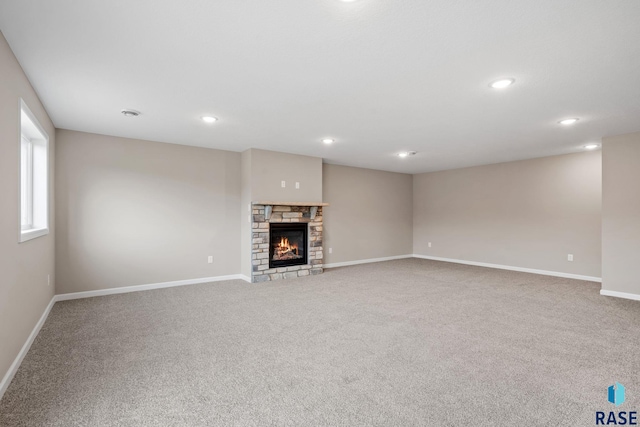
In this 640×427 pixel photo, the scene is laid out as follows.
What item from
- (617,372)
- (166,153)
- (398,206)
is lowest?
(617,372)

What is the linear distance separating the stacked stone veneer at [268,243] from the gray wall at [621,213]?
14.6 ft

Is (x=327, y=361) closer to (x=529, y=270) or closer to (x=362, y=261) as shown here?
(x=362, y=261)

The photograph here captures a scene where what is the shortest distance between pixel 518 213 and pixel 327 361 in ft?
19.0

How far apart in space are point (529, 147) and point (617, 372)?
3934 mm

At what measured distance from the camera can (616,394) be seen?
204cm

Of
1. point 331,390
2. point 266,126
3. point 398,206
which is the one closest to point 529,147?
point 398,206

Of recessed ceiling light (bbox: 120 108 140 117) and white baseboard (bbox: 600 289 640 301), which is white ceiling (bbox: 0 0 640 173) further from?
white baseboard (bbox: 600 289 640 301)

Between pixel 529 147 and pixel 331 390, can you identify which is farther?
pixel 529 147

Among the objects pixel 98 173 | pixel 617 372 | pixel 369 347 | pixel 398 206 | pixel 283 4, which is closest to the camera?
pixel 283 4

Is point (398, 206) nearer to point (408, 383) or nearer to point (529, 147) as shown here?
point (529, 147)

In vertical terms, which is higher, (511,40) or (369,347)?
(511,40)

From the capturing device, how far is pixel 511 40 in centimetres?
207

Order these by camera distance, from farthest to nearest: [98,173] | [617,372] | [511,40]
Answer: [98,173]
[617,372]
[511,40]

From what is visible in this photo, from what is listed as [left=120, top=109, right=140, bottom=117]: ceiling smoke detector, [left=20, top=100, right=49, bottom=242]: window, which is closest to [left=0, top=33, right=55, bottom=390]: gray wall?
[left=20, top=100, right=49, bottom=242]: window
